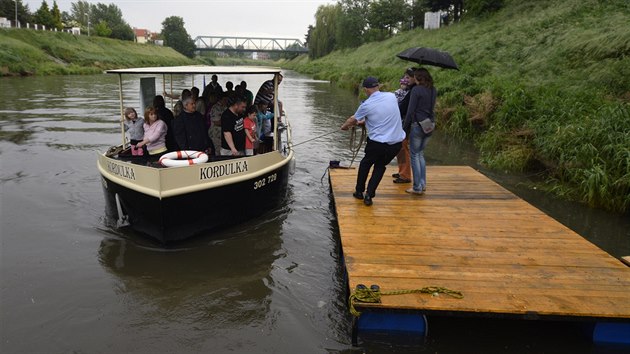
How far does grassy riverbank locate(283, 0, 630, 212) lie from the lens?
8484 millimetres

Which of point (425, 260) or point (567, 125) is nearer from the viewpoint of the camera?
point (425, 260)

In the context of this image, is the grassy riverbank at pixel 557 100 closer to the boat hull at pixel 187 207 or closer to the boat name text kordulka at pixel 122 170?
the boat hull at pixel 187 207

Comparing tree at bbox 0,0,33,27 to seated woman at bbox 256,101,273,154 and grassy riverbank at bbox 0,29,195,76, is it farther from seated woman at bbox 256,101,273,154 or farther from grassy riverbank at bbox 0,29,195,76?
seated woman at bbox 256,101,273,154

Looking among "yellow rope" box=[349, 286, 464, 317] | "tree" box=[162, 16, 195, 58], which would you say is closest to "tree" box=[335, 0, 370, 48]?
"tree" box=[162, 16, 195, 58]

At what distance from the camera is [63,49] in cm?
5491

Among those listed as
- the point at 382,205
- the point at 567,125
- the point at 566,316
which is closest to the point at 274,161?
the point at 382,205

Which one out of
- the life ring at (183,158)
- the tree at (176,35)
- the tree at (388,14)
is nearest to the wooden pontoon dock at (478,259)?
the life ring at (183,158)

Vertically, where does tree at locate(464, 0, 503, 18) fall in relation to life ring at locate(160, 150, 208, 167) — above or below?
above

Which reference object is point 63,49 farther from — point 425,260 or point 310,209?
point 425,260

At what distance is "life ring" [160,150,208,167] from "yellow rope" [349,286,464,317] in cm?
308

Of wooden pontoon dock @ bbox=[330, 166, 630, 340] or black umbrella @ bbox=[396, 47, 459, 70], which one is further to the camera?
black umbrella @ bbox=[396, 47, 459, 70]

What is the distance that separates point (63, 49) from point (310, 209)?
2212 inches

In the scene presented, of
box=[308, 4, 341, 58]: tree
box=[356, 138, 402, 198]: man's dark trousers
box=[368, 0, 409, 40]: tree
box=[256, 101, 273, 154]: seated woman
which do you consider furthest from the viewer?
box=[308, 4, 341, 58]: tree

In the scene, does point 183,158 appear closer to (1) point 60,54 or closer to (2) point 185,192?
(2) point 185,192
